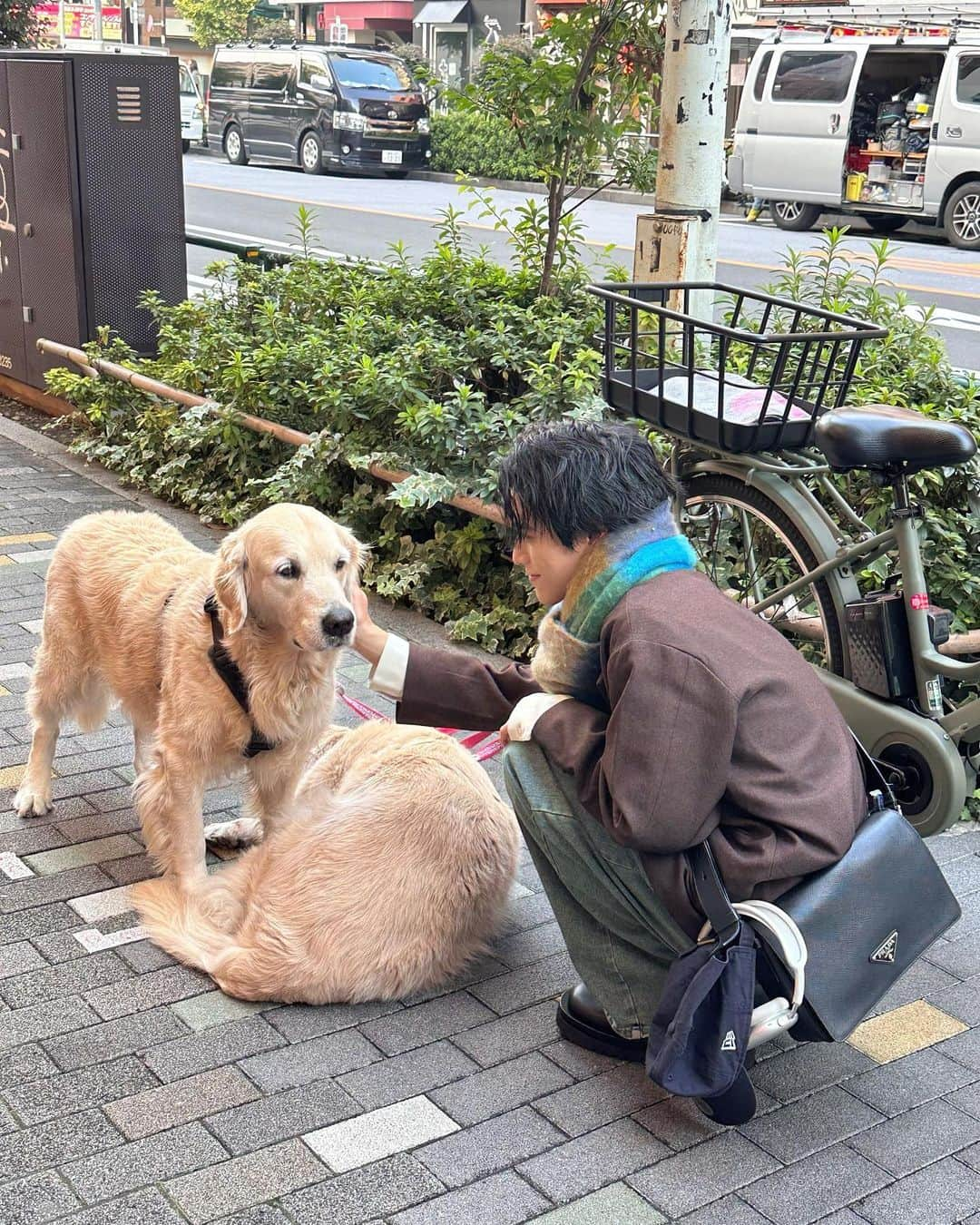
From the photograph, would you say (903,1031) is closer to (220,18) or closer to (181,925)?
(181,925)

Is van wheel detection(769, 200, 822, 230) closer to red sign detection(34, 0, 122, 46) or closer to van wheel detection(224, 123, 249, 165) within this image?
van wheel detection(224, 123, 249, 165)

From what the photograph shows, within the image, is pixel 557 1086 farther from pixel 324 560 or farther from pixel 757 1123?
pixel 324 560

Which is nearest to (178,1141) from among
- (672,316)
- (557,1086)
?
(557,1086)

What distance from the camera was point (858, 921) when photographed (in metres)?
2.66

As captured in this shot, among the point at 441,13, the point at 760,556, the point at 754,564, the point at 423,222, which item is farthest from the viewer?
the point at 441,13

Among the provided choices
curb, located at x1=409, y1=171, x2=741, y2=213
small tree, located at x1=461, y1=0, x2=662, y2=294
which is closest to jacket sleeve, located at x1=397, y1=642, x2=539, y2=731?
small tree, located at x1=461, y1=0, x2=662, y2=294

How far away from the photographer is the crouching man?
8.22 feet

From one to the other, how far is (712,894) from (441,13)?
138ft

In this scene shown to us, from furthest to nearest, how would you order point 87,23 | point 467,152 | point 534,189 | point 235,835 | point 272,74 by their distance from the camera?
point 87,23, point 467,152, point 272,74, point 534,189, point 235,835

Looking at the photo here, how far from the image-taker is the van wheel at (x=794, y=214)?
20.6 m

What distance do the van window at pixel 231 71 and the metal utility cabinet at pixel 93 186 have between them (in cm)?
2116

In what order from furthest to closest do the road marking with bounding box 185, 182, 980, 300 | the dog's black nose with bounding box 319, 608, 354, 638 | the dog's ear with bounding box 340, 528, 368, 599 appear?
the road marking with bounding box 185, 182, 980, 300, the dog's ear with bounding box 340, 528, 368, 599, the dog's black nose with bounding box 319, 608, 354, 638

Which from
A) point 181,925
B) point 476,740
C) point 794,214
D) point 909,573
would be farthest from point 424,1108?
point 794,214

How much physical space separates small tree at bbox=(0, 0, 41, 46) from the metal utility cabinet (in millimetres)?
6642
